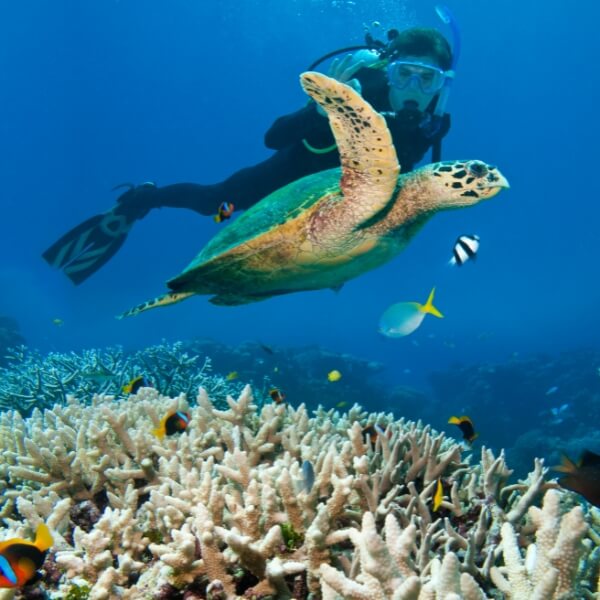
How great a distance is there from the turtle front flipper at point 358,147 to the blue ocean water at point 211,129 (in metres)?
33.0

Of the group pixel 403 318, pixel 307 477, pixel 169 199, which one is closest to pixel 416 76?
pixel 403 318

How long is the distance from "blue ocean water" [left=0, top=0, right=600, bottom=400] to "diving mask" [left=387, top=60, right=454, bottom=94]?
31511 millimetres

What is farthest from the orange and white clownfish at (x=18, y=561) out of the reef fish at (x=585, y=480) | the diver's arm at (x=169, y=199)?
the diver's arm at (x=169, y=199)

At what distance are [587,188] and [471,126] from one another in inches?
1146

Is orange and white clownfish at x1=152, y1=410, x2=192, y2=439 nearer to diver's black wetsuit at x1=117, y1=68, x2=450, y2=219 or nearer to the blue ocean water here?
diver's black wetsuit at x1=117, y1=68, x2=450, y2=219

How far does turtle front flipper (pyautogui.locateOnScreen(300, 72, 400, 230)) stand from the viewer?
2523mm

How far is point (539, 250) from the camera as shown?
80.3 metres

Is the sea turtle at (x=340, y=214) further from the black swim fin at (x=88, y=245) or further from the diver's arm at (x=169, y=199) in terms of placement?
the black swim fin at (x=88, y=245)

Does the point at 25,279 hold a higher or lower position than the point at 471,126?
lower

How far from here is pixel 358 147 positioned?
8.74 ft

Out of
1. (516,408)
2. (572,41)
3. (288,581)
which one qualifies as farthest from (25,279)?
(572,41)

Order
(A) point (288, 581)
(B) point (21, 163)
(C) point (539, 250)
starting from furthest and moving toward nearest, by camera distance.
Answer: (C) point (539, 250), (B) point (21, 163), (A) point (288, 581)

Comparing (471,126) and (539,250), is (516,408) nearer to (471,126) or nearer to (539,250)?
(471,126)

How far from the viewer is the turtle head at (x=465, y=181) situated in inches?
112
